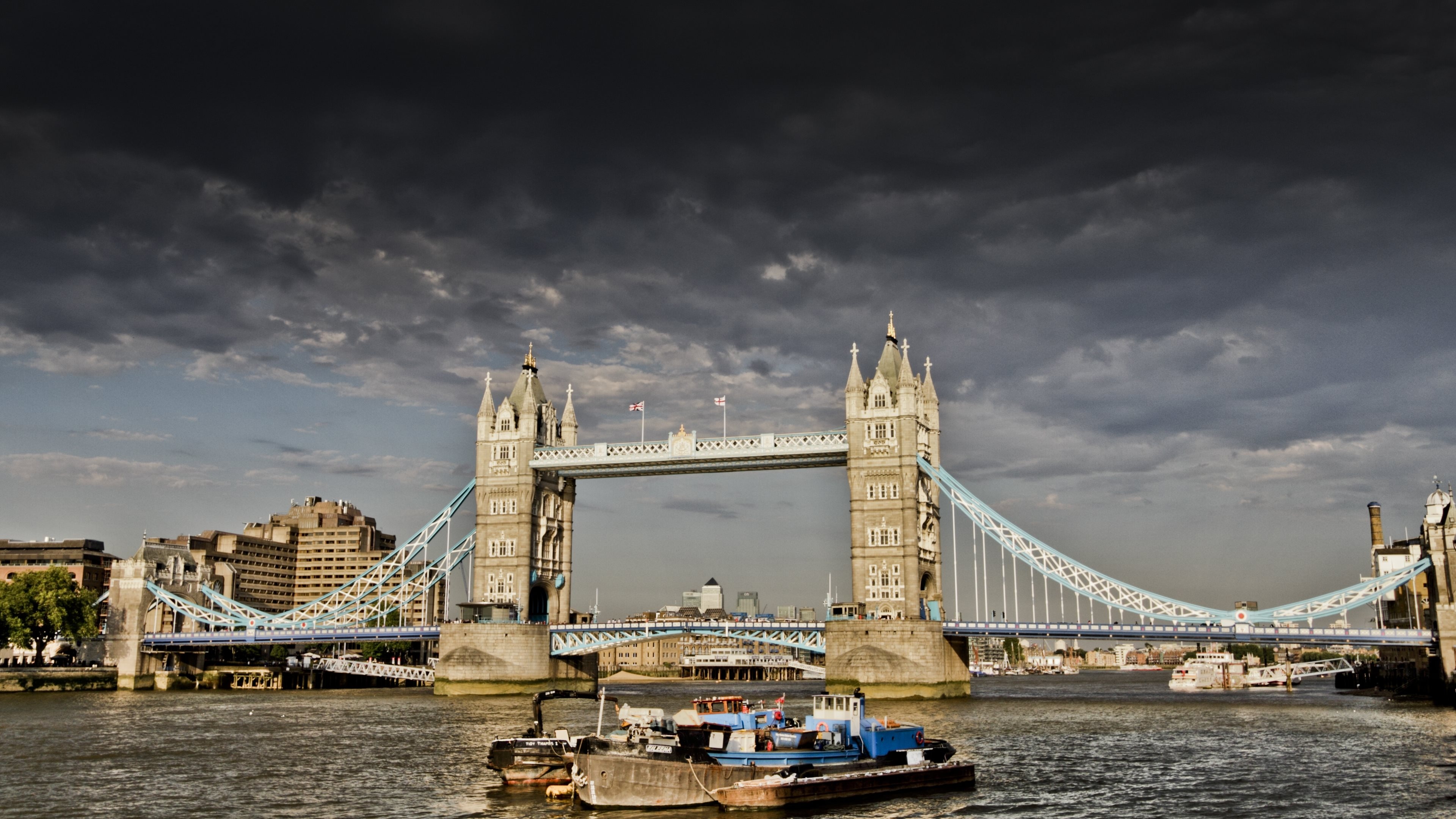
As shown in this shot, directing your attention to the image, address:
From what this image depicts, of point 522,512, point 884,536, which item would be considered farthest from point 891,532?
point 522,512

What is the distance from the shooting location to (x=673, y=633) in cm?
9831

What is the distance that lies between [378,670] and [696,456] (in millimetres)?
47134

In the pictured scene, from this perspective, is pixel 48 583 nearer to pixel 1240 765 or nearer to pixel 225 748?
pixel 225 748

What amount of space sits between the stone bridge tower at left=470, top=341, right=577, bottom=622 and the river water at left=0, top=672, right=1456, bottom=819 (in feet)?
60.0

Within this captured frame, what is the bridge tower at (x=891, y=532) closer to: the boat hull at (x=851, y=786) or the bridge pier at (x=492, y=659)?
the bridge pier at (x=492, y=659)

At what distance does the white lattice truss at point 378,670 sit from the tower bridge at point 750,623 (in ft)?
21.5

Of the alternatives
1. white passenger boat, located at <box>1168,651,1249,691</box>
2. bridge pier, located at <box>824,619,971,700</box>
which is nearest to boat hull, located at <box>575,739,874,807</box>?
bridge pier, located at <box>824,619,971,700</box>

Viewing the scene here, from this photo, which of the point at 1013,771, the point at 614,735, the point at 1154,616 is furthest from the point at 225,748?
the point at 1154,616

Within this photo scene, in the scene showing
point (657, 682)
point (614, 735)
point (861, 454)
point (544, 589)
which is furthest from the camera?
point (657, 682)

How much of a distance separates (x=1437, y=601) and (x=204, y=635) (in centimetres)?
10057

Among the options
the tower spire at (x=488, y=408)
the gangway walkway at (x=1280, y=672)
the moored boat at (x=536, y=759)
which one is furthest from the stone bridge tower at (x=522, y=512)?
the gangway walkway at (x=1280, y=672)

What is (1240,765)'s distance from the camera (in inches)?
1796

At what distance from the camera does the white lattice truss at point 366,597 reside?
10912cm

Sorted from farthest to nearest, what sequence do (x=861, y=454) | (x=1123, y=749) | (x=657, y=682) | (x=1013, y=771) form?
(x=657, y=682) → (x=861, y=454) → (x=1123, y=749) → (x=1013, y=771)
